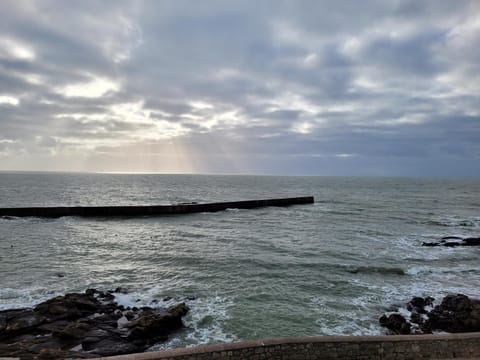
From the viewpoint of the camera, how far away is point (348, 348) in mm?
7871

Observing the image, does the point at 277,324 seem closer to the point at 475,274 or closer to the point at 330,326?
the point at 330,326

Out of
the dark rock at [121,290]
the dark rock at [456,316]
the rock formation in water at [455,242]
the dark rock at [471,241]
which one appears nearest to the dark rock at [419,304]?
the dark rock at [456,316]

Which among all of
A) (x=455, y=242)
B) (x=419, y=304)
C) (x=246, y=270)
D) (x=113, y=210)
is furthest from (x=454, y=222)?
(x=113, y=210)

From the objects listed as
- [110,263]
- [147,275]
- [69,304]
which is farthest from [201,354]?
[110,263]

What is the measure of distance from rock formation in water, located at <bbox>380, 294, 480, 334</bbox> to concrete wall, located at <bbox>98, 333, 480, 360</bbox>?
3525mm

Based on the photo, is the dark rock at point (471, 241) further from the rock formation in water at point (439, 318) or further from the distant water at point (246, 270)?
the rock formation in water at point (439, 318)

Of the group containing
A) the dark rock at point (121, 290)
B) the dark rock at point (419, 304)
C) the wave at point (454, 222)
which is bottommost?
the dark rock at point (121, 290)

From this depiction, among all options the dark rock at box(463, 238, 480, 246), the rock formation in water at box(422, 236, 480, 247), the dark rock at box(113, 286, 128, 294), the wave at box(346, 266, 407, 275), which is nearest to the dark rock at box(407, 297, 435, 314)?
the wave at box(346, 266, 407, 275)

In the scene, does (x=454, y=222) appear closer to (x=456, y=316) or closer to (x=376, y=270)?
(x=376, y=270)

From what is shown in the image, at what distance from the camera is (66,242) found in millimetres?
26281

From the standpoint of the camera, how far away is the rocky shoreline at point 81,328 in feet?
32.4

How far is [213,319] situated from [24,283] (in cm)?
1081

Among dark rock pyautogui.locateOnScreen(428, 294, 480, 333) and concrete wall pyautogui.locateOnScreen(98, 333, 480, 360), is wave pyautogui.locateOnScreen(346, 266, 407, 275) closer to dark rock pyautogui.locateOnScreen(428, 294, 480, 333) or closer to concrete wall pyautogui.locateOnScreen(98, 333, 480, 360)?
dark rock pyautogui.locateOnScreen(428, 294, 480, 333)

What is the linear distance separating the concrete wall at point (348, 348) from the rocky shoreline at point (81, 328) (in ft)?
14.1
